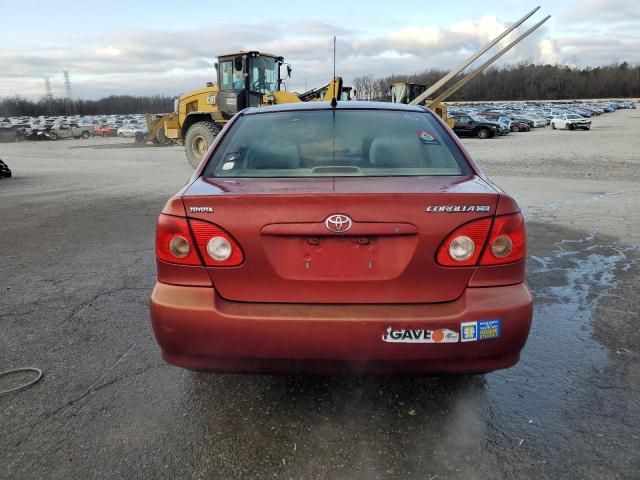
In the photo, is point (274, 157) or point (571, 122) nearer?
point (274, 157)

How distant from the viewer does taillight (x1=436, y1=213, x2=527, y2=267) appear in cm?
225

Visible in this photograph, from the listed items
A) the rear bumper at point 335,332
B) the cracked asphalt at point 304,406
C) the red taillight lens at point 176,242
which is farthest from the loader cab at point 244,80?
the rear bumper at point 335,332

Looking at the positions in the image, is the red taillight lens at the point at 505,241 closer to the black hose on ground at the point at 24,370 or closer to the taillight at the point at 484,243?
the taillight at the point at 484,243

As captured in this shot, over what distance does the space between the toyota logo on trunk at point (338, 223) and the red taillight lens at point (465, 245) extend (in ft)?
1.36

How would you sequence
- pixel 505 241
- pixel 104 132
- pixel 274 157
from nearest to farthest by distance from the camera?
1. pixel 505 241
2. pixel 274 157
3. pixel 104 132

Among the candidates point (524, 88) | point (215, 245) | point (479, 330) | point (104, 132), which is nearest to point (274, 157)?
point (215, 245)

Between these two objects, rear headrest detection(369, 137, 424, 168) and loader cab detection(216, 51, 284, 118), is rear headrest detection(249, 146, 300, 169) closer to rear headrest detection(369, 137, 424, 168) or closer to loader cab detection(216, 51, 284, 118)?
rear headrest detection(369, 137, 424, 168)

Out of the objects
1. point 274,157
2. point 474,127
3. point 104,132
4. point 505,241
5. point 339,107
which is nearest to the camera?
point 505,241

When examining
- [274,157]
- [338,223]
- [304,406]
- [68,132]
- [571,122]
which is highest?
[274,157]

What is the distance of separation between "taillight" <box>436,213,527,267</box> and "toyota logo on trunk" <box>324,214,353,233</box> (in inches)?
16.4

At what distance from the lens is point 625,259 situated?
5.36 metres

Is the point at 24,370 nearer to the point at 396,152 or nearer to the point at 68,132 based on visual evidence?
the point at 396,152

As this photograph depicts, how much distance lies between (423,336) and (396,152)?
3.92 ft

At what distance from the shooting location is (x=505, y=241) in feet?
7.55
